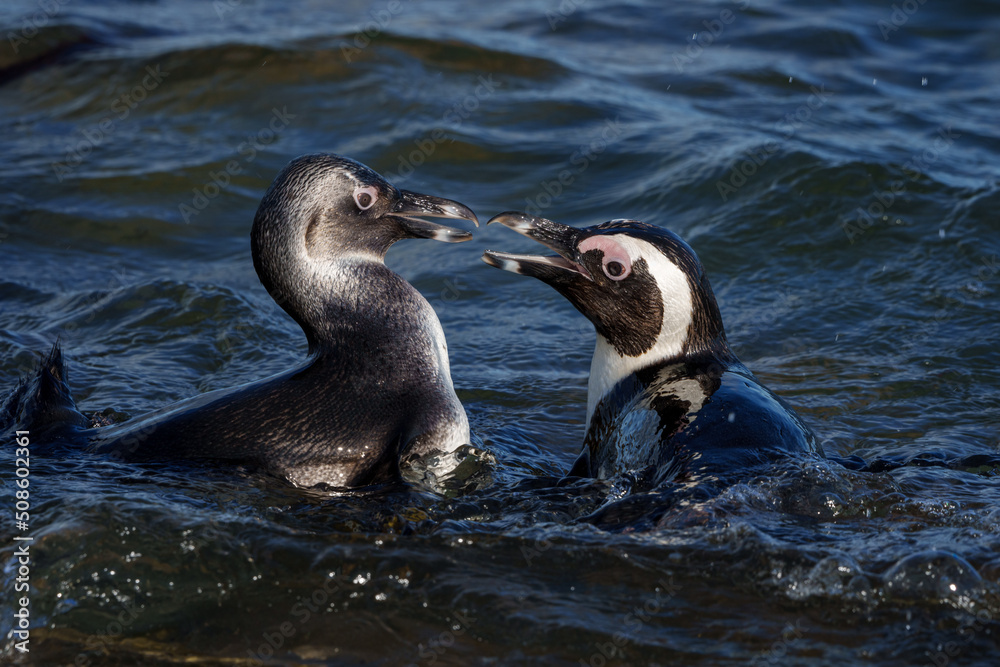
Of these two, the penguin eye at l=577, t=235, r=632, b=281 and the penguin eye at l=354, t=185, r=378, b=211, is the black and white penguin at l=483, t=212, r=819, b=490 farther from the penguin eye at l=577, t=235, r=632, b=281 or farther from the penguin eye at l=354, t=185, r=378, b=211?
the penguin eye at l=354, t=185, r=378, b=211

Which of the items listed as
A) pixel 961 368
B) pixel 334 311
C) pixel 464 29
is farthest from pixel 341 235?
pixel 464 29

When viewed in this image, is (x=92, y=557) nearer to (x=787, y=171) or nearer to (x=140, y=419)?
(x=140, y=419)

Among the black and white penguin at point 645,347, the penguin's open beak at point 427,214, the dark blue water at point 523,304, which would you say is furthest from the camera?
the penguin's open beak at point 427,214

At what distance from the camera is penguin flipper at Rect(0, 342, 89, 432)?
4730 mm

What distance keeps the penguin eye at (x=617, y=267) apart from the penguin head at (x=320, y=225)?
2.46ft

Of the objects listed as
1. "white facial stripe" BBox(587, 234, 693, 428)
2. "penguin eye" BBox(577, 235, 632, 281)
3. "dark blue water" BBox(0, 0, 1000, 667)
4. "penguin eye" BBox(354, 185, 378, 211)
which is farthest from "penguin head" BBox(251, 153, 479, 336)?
"dark blue water" BBox(0, 0, 1000, 667)

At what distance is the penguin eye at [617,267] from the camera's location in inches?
184

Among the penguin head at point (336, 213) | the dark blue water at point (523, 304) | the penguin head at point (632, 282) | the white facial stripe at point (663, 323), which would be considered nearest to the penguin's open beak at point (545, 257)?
the penguin head at point (632, 282)

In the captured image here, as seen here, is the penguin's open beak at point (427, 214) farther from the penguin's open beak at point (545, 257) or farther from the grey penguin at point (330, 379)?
the penguin's open beak at point (545, 257)

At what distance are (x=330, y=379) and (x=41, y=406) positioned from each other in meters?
1.26

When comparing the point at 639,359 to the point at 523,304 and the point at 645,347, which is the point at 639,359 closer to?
the point at 645,347

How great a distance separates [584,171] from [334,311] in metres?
5.04

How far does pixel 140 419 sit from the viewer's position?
4.69m

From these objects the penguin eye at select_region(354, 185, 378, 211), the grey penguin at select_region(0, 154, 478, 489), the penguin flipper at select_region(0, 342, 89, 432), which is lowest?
the penguin flipper at select_region(0, 342, 89, 432)
